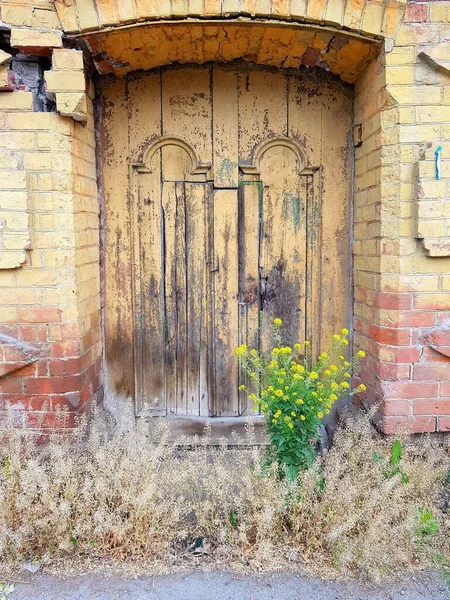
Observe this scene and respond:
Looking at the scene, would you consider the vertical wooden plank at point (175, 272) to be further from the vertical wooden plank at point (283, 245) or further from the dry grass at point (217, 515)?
the dry grass at point (217, 515)

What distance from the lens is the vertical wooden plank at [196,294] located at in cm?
339

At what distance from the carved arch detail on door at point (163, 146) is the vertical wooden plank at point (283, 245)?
1.44 feet

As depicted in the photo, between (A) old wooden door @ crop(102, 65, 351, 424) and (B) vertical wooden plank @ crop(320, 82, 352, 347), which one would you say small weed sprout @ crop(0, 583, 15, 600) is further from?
(B) vertical wooden plank @ crop(320, 82, 352, 347)

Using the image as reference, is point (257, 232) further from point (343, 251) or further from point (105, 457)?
point (105, 457)

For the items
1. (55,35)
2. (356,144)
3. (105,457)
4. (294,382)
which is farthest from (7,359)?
(356,144)

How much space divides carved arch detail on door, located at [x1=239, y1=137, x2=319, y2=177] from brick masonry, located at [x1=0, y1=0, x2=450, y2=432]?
0.46 meters

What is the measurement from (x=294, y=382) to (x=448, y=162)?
61.6 inches

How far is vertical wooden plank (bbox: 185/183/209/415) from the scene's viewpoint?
339 centimetres

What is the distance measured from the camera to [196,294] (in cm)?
345

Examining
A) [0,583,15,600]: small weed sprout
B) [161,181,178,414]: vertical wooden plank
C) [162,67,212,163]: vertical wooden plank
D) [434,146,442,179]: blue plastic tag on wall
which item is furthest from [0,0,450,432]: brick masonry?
[0,583,15,600]: small weed sprout

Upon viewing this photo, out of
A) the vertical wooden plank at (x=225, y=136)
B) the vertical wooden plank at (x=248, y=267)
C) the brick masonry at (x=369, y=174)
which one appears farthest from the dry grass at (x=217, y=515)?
the vertical wooden plank at (x=225, y=136)

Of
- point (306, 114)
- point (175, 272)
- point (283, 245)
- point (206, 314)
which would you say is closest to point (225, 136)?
point (306, 114)

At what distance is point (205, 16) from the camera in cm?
273

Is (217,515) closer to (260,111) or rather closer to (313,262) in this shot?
(313,262)
